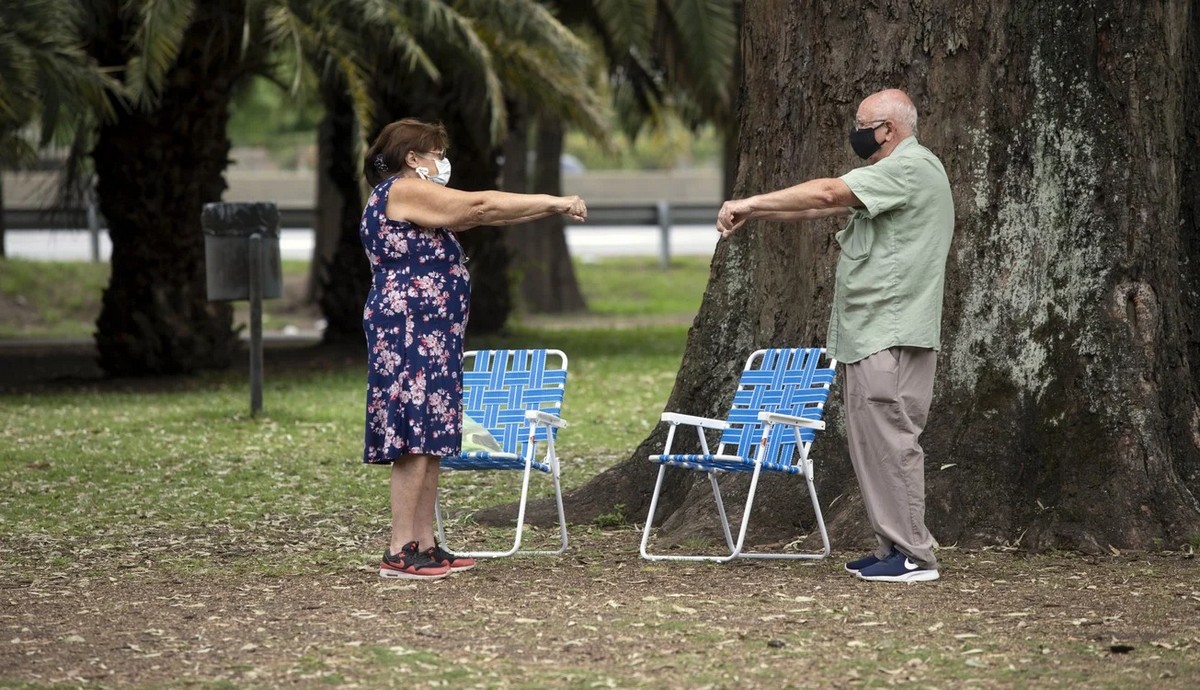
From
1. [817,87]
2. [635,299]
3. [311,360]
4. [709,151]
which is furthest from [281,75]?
[709,151]

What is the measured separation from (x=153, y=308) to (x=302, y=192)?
82.1ft

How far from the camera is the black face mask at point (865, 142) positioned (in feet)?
20.1

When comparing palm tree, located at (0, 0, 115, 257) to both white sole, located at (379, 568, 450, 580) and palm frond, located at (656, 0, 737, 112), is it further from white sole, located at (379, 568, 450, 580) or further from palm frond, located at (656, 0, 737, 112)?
white sole, located at (379, 568, 450, 580)

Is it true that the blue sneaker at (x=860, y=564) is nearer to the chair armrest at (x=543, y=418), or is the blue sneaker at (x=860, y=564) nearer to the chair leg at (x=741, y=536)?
the chair leg at (x=741, y=536)

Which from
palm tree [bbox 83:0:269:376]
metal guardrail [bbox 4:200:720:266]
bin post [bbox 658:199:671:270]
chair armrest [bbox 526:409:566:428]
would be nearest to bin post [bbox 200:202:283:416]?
palm tree [bbox 83:0:269:376]

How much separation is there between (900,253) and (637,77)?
598 inches

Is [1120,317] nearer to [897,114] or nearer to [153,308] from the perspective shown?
[897,114]

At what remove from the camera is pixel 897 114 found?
6.10m

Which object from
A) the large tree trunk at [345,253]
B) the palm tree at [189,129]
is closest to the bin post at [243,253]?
the palm tree at [189,129]

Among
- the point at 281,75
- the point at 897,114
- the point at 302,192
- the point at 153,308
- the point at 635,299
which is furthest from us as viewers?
the point at 302,192

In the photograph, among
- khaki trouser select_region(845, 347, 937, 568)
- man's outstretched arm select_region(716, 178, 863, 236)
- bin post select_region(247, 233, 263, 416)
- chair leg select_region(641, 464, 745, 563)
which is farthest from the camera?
bin post select_region(247, 233, 263, 416)

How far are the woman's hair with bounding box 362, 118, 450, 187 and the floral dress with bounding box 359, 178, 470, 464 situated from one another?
0.07 meters

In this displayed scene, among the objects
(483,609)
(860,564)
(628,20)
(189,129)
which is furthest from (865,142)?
(628,20)

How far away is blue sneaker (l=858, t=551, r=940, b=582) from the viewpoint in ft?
20.1
